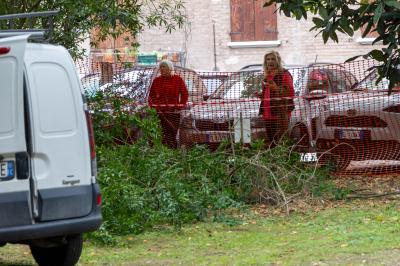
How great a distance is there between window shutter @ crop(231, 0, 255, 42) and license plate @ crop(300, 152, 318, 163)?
19921 millimetres

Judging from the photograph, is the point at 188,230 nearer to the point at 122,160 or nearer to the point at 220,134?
the point at 122,160

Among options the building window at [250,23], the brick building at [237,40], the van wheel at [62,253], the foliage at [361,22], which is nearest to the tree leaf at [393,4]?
the foliage at [361,22]

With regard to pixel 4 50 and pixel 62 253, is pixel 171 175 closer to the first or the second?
pixel 62 253

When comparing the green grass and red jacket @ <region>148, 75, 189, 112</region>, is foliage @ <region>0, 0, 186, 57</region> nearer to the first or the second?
red jacket @ <region>148, 75, 189, 112</region>

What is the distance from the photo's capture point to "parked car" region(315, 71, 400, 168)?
15562 millimetres

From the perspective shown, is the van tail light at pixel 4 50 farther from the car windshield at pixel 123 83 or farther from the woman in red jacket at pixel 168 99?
the woman in red jacket at pixel 168 99

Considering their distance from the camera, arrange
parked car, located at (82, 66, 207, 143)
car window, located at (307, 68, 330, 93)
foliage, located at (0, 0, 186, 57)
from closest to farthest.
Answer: foliage, located at (0, 0, 186, 57)
parked car, located at (82, 66, 207, 143)
car window, located at (307, 68, 330, 93)

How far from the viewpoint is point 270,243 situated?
436 inches

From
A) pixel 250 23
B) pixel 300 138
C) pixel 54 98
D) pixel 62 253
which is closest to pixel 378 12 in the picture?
pixel 54 98

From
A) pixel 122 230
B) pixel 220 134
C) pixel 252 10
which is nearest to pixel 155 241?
pixel 122 230

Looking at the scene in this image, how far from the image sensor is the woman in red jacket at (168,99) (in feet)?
52.4

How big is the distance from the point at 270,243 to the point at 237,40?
24.3 metres

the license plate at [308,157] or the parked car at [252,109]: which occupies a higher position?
the parked car at [252,109]

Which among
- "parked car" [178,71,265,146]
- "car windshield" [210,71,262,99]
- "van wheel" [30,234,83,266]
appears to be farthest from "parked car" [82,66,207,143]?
"van wheel" [30,234,83,266]
